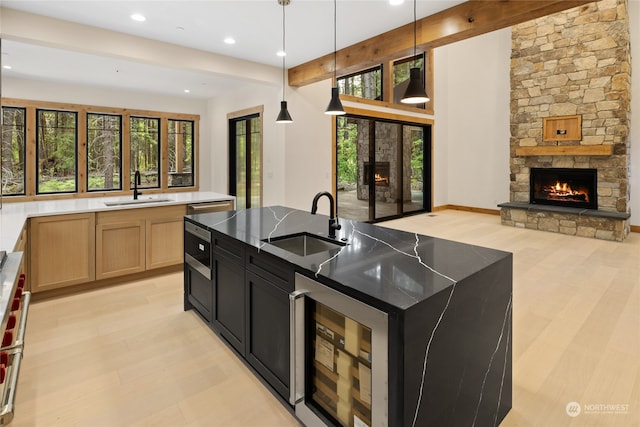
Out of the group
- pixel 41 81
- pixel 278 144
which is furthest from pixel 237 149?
pixel 41 81

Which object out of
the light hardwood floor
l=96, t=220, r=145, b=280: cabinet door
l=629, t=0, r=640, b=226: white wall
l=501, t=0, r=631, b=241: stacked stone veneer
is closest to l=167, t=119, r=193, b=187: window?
l=96, t=220, r=145, b=280: cabinet door

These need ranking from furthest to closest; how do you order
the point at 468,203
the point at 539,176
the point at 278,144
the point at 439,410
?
the point at 468,203 < the point at 539,176 < the point at 278,144 < the point at 439,410

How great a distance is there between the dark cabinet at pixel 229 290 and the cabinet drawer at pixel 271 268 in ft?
0.45

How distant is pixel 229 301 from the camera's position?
243 centimetres

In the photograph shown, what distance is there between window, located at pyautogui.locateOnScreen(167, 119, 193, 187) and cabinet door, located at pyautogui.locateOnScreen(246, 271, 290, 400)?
20.8ft

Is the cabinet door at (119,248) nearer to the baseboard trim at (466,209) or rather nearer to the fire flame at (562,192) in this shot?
the baseboard trim at (466,209)

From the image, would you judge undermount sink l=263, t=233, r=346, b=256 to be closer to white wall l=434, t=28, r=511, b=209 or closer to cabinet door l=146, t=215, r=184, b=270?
cabinet door l=146, t=215, r=184, b=270

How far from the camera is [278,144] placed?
588 centimetres

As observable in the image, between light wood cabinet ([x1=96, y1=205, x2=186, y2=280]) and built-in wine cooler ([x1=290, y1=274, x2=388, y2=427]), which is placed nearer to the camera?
built-in wine cooler ([x1=290, y1=274, x2=388, y2=427])

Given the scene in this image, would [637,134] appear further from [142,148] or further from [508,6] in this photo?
[142,148]

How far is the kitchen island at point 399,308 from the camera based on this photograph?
1281 millimetres

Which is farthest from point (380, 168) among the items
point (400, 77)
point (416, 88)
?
point (416, 88)

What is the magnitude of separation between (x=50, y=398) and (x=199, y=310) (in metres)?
1.09

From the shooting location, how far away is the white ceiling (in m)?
3.43
